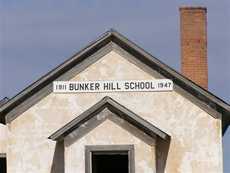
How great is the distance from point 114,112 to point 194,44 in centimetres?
442

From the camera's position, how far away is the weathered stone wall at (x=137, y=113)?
24.0m

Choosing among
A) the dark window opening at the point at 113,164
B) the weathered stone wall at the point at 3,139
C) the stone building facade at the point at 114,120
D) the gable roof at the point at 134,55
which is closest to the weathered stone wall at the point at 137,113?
the stone building facade at the point at 114,120

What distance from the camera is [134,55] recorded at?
24562 mm

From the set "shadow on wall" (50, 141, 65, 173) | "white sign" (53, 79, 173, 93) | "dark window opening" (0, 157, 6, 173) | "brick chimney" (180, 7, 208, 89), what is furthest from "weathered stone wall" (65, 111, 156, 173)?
"dark window opening" (0, 157, 6, 173)

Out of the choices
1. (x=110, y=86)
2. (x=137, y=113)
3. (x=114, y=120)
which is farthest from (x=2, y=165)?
(x=114, y=120)

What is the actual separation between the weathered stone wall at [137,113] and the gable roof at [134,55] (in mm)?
293

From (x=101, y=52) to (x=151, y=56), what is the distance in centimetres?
140

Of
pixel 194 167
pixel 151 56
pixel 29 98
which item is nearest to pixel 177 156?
pixel 194 167

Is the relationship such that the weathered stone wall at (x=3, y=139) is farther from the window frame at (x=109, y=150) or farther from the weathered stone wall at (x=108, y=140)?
the window frame at (x=109, y=150)

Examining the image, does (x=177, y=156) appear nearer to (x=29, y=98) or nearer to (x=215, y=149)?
(x=215, y=149)

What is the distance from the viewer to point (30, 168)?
24422mm

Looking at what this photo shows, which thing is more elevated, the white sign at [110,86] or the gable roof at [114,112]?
the white sign at [110,86]

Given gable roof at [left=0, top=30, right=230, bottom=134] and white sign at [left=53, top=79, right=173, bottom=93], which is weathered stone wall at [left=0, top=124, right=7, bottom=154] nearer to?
gable roof at [left=0, top=30, right=230, bottom=134]

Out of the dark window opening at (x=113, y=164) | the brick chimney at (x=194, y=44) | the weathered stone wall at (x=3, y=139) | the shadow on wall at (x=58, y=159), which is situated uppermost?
the brick chimney at (x=194, y=44)
